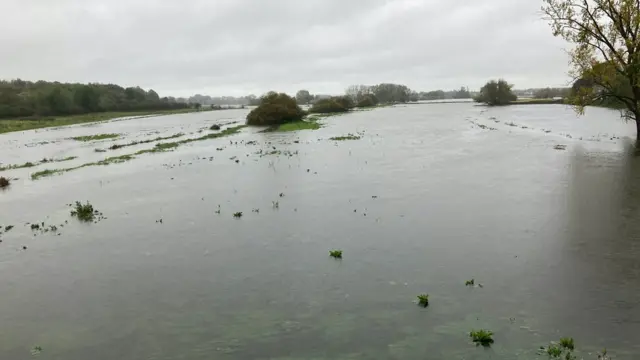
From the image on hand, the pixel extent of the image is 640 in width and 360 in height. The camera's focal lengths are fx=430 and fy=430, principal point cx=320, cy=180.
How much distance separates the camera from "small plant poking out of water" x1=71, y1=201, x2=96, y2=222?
23019mm

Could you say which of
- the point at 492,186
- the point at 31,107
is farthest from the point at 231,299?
the point at 31,107

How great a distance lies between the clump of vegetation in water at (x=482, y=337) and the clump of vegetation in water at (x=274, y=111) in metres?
83.6

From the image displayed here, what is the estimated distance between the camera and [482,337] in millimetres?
9992

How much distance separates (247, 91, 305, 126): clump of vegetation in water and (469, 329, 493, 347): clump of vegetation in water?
83567 mm

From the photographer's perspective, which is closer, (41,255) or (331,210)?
(41,255)

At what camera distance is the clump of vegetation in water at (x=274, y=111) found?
300 feet

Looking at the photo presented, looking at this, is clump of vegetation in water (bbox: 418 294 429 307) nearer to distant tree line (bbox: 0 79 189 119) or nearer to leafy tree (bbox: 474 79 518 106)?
distant tree line (bbox: 0 79 189 119)

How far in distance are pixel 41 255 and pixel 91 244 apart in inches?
72.9

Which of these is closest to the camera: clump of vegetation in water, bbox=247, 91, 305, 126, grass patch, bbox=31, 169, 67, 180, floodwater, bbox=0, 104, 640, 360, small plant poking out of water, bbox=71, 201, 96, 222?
floodwater, bbox=0, 104, 640, 360

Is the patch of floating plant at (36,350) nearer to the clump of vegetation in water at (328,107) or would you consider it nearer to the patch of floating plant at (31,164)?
the patch of floating plant at (31,164)

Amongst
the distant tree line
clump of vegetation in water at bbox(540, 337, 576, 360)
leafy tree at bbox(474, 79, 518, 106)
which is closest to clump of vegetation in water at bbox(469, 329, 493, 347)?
clump of vegetation in water at bbox(540, 337, 576, 360)

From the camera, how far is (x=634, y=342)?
950 cm

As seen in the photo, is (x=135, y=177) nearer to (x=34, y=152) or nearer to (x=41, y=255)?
(x=41, y=255)

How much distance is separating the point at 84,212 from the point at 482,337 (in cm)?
2164
